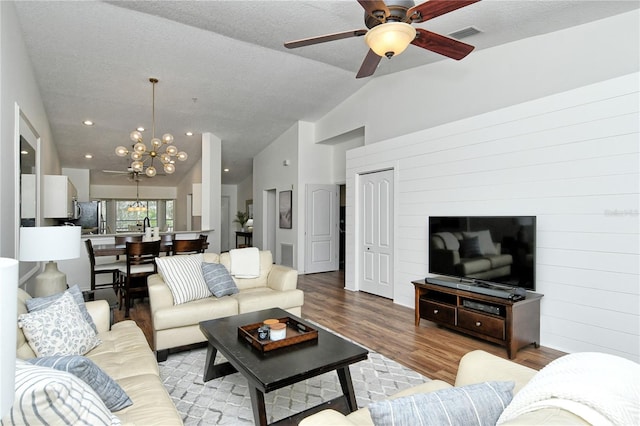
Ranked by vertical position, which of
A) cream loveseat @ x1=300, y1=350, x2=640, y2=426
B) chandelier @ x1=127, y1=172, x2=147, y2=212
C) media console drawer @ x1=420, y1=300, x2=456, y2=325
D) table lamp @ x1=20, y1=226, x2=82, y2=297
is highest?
chandelier @ x1=127, y1=172, x2=147, y2=212

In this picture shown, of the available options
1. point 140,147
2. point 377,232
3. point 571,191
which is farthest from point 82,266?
point 571,191

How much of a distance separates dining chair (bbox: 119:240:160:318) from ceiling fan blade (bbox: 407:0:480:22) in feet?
12.2

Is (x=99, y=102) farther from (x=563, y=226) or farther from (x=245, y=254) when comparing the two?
(x=563, y=226)

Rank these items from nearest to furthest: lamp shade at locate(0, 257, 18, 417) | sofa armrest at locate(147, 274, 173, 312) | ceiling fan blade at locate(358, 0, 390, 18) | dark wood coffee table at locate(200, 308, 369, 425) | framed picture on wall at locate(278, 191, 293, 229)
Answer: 1. lamp shade at locate(0, 257, 18, 417)
2. dark wood coffee table at locate(200, 308, 369, 425)
3. ceiling fan blade at locate(358, 0, 390, 18)
4. sofa armrest at locate(147, 274, 173, 312)
5. framed picture on wall at locate(278, 191, 293, 229)

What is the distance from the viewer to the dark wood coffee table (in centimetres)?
192

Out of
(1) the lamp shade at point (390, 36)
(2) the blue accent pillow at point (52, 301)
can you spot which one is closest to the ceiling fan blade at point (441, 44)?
(1) the lamp shade at point (390, 36)

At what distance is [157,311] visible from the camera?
121 inches

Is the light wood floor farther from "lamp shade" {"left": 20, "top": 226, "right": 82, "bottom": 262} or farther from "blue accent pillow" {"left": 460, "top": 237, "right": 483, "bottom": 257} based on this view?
"lamp shade" {"left": 20, "top": 226, "right": 82, "bottom": 262}

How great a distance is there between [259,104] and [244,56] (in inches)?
64.1

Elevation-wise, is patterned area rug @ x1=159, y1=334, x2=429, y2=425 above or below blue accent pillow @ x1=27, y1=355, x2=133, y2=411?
below

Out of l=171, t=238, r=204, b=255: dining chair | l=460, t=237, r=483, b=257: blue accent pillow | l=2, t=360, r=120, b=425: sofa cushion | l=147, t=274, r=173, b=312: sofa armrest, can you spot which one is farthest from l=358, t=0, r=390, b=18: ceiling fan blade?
l=171, t=238, r=204, b=255: dining chair

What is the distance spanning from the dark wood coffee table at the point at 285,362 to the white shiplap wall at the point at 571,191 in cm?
237

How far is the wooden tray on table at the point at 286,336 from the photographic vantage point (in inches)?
88.0

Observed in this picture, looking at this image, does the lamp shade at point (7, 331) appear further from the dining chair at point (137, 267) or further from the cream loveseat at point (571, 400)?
the dining chair at point (137, 267)
